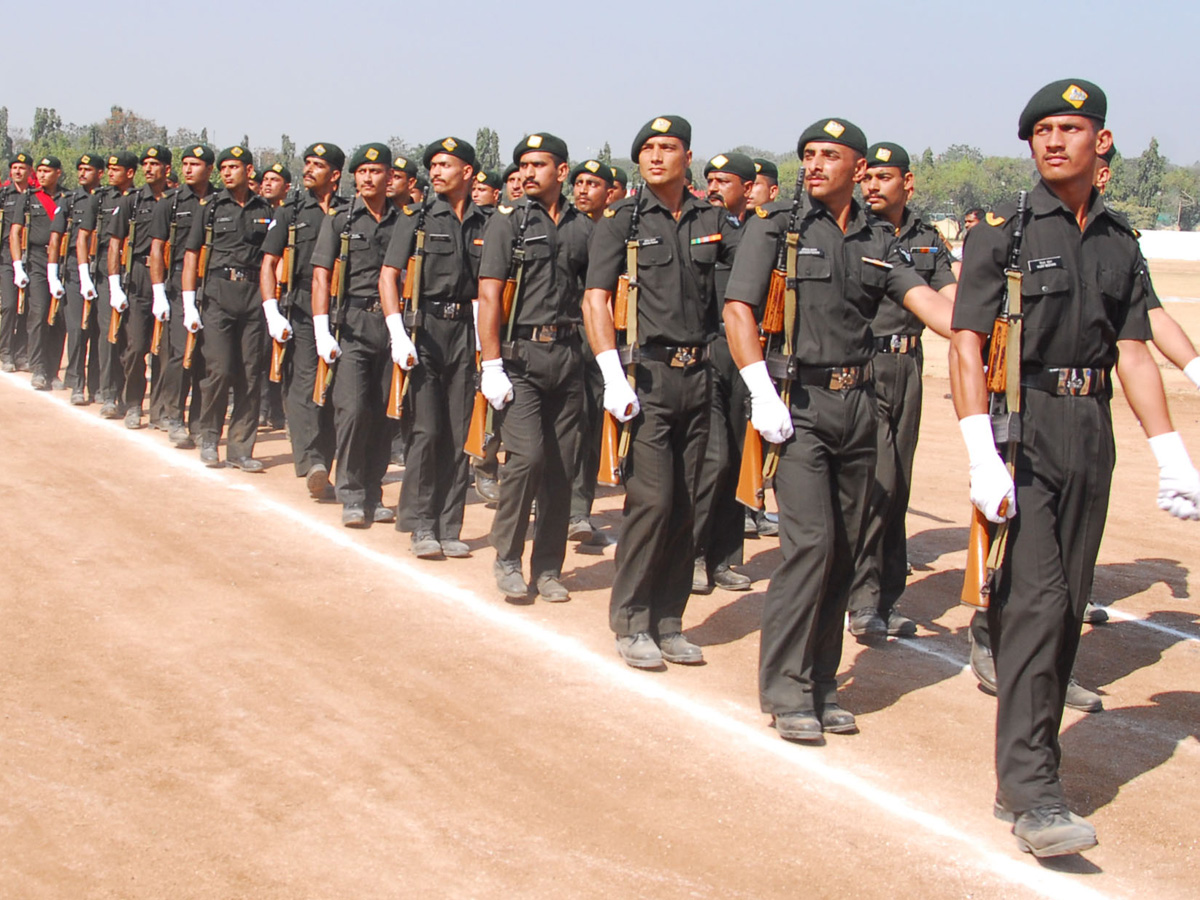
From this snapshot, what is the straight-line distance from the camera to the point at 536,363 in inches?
295

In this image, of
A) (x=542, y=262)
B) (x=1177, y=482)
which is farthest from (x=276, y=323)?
(x=1177, y=482)

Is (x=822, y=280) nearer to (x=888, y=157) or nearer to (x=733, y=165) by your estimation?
(x=888, y=157)

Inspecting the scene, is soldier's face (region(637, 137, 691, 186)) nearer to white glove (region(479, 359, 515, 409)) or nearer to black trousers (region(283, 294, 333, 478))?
white glove (region(479, 359, 515, 409))

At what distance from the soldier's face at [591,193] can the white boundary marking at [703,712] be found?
271 centimetres

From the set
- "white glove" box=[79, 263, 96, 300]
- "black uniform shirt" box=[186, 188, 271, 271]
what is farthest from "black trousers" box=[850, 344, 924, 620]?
"white glove" box=[79, 263, 96, 300]

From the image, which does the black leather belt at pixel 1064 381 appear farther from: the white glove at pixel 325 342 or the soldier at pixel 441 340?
the white glove at pixel 325 342

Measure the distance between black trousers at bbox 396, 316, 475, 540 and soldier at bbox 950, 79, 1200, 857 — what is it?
4.35 metres

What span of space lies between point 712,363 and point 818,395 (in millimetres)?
2238

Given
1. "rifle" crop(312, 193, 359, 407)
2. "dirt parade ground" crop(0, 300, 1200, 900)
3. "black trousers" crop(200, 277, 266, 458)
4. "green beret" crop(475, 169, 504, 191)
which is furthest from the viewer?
"green beret" crop(475, 169, 504, 191)

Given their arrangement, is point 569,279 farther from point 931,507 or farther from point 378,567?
point 931,507

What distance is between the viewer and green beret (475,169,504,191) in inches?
487

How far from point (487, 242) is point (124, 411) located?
6.99 meters

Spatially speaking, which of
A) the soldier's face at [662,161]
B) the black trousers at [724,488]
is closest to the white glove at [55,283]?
the black trousers at [724,488]

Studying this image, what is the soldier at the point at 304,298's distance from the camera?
10328mm
